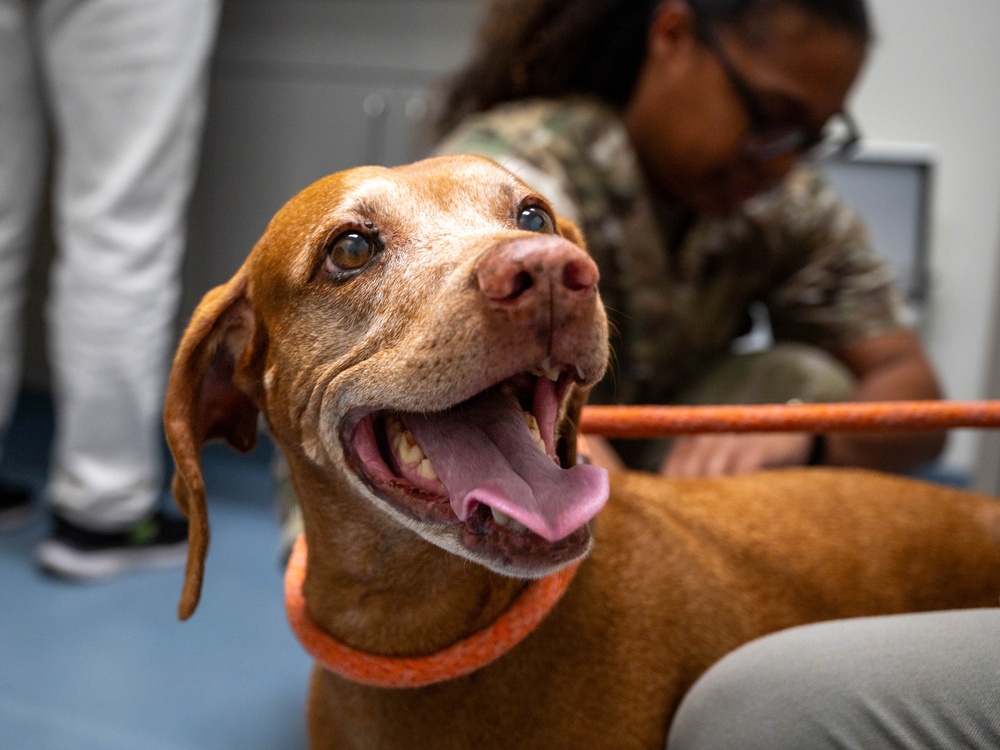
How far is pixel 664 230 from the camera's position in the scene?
2.11 m

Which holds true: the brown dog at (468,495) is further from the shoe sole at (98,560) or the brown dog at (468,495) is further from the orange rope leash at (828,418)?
the shoe sole at (98,560)

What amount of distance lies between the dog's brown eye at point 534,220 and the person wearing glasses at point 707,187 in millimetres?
561

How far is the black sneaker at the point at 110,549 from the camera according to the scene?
2.13 meters

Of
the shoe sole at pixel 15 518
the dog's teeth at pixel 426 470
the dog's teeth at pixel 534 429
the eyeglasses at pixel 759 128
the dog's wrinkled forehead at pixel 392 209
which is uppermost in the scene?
the dog's wrinkled forehead at pixel 392 209

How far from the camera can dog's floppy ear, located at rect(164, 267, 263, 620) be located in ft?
3.13

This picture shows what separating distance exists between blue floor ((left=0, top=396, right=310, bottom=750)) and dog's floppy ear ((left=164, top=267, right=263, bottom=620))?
0.59 metres

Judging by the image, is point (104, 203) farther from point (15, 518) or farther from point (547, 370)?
point (547, 370)

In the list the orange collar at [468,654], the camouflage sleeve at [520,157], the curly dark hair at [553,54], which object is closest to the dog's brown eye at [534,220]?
the orange collar at [468,654]

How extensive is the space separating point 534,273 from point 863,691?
517mm

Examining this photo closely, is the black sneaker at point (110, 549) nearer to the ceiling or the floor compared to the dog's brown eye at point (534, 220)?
nearer to the floor

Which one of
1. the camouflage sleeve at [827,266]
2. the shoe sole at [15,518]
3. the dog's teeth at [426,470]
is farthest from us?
the shoe sole at [15,518]

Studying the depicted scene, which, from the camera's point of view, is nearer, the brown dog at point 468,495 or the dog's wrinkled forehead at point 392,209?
the brown dog at point 468,495

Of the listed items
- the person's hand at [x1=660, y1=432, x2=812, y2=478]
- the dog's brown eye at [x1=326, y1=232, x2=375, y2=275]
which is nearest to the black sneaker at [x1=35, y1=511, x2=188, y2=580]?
the person's hand at [x1=660, y1=432, x2=812, y2=478]

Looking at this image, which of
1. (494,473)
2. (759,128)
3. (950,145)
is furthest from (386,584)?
(950,145)
